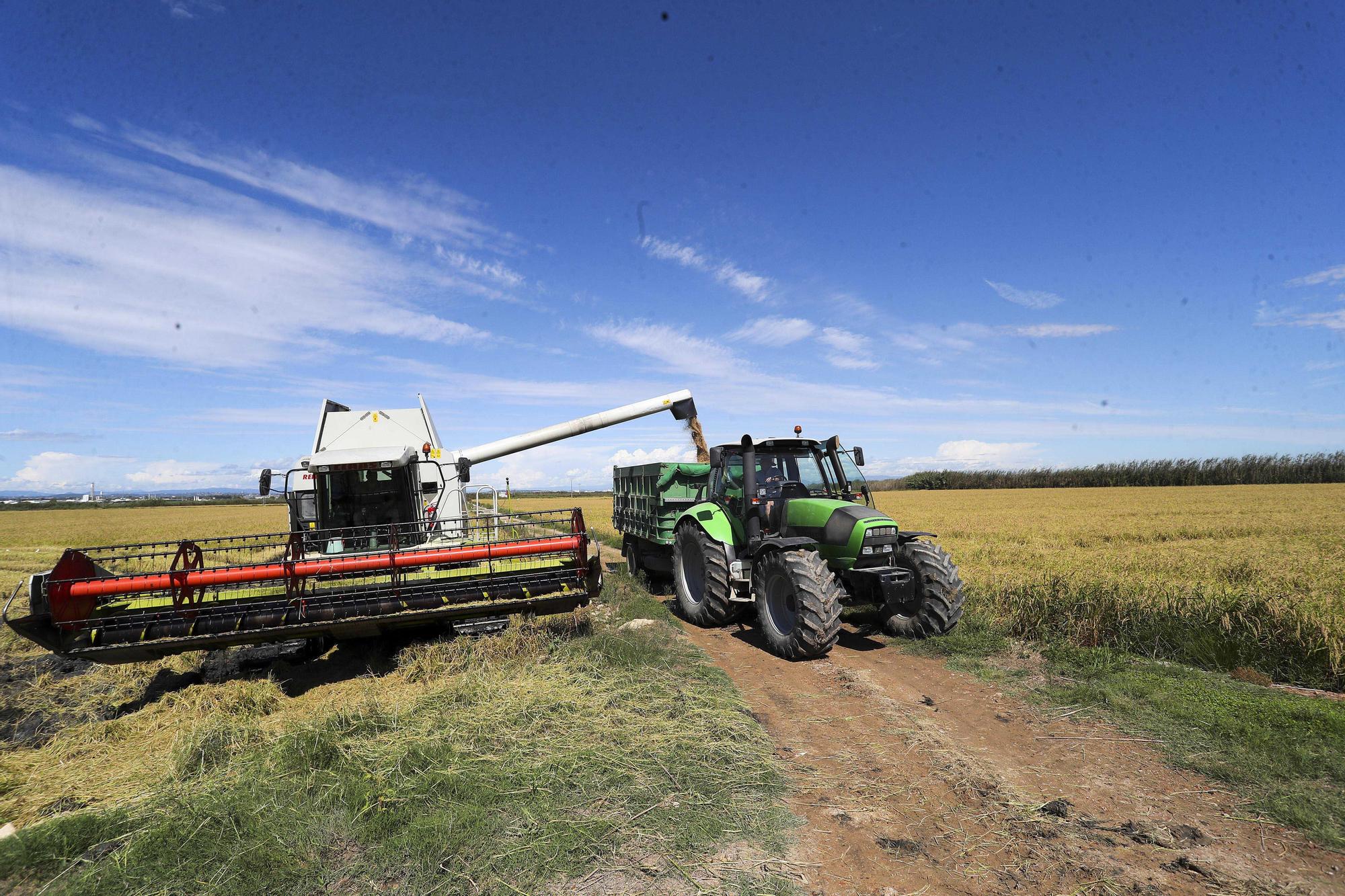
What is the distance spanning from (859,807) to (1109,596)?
5.22m

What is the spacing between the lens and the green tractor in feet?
22.7

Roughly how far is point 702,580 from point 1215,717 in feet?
17.5

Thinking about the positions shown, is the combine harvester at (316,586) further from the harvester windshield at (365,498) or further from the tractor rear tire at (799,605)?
the tractor rear tire at (799,605)

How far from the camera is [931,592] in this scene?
724 cm

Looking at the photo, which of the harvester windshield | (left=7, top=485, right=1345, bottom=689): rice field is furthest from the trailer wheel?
the harvester windshield

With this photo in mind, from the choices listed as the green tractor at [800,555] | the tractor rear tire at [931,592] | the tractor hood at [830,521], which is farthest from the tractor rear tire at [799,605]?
the tractor rear tire at [931,592]

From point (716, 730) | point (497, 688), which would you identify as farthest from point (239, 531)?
point (716, 730)

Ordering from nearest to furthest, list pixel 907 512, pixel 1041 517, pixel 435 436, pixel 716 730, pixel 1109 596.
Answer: pixel 716 730, pixel 1109 596, pixel 435 436, pixel 1041 517, pixel 907 512

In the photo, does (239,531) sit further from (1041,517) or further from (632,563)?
(1041,517)

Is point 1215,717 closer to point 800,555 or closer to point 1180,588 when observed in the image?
point 1180,588

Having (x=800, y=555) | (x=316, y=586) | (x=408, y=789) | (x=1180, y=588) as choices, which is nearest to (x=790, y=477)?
(x=800, y=555)

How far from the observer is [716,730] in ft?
15.9

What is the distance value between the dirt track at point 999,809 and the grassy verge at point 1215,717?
0.66 ft

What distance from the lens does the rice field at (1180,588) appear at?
19.8 ft
